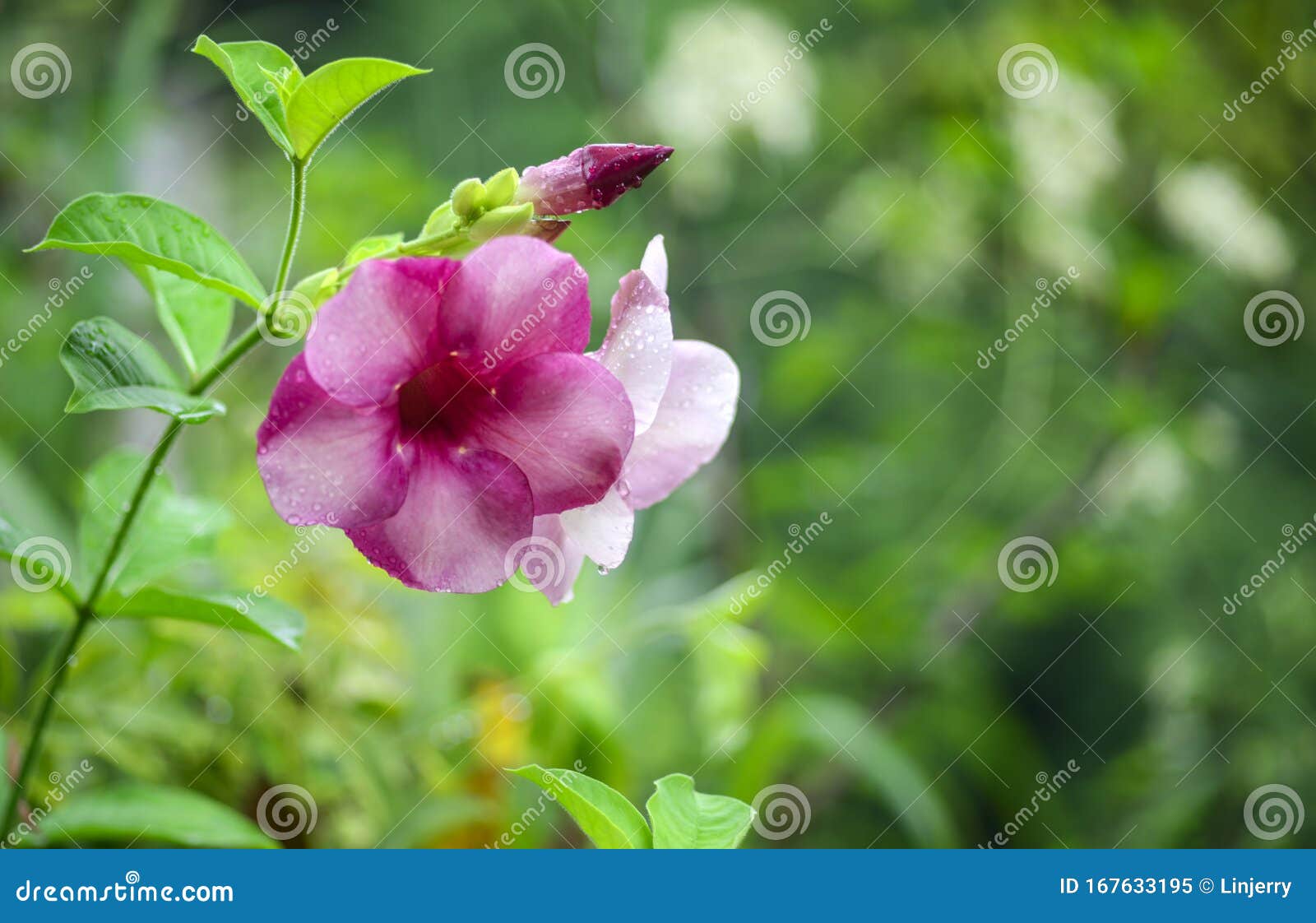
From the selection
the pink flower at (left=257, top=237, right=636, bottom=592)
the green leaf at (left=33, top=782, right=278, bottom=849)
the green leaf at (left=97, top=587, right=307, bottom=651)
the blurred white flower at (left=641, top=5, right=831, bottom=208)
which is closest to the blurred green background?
the blurred white flower at (left=641, top=5, right=831, bottom=208)

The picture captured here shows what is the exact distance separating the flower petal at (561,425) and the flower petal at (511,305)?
11mm

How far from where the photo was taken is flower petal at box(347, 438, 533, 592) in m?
0.39

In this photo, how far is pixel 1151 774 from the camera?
4.49ft

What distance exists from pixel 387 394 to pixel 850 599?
98 cm

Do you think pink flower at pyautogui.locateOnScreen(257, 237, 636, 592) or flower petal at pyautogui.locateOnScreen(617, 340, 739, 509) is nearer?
pink flower at pyautogui.locateOnScreen(257, 237, 636, 592)

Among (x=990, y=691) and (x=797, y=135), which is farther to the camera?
(x=990, y=691)

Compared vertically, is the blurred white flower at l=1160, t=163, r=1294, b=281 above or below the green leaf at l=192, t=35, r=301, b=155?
above

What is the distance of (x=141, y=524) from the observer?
1.84 ft

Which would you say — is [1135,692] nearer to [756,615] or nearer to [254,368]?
[756,615]

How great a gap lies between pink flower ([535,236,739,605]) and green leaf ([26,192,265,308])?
0.15 m

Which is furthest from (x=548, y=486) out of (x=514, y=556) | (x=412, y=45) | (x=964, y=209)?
(x=412, y=45)

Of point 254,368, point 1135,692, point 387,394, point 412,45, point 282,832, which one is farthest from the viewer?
point 412,45

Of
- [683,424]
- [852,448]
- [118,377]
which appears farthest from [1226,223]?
[118,377]

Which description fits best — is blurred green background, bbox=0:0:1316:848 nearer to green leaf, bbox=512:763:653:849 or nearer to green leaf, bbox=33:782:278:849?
green leaf, bbox=33:782:278:849
